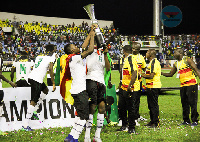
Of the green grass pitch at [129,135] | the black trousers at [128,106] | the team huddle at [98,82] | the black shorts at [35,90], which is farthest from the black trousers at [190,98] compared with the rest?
the black shorts at [35,90]

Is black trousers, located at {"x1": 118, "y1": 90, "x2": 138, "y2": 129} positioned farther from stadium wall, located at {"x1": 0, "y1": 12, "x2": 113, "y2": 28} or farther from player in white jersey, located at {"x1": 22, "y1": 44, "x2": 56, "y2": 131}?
stadium wall, located at {"x1": 0, "y1": 12, "x2": 113, "y2": 28}

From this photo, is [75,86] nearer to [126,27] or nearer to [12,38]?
[12,38]

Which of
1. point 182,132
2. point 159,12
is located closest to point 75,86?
point 182,132

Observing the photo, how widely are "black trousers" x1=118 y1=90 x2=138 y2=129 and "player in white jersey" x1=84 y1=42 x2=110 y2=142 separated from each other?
94 centimetres

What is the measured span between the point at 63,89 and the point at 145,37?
4765cm

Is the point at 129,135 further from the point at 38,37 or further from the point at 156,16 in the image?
the point at 156,16

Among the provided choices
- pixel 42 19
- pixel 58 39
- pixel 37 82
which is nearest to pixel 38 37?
pixel 58 39

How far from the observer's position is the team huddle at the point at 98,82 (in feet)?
16.0

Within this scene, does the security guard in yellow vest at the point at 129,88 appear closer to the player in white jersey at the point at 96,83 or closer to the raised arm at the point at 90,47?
the player in white jersey at the point at 96,83

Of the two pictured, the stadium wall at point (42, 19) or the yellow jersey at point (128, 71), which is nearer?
the yellow jersey at point (128, 71)

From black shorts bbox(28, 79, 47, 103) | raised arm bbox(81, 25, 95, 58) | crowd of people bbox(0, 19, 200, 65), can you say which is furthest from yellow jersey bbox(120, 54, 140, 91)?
crowd of people bbox(0, 19, 200, 65)

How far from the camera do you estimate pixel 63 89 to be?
528cm

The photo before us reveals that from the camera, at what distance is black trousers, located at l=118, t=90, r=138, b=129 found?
Result: 6.10 m

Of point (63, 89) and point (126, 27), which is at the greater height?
point (126, 27)
